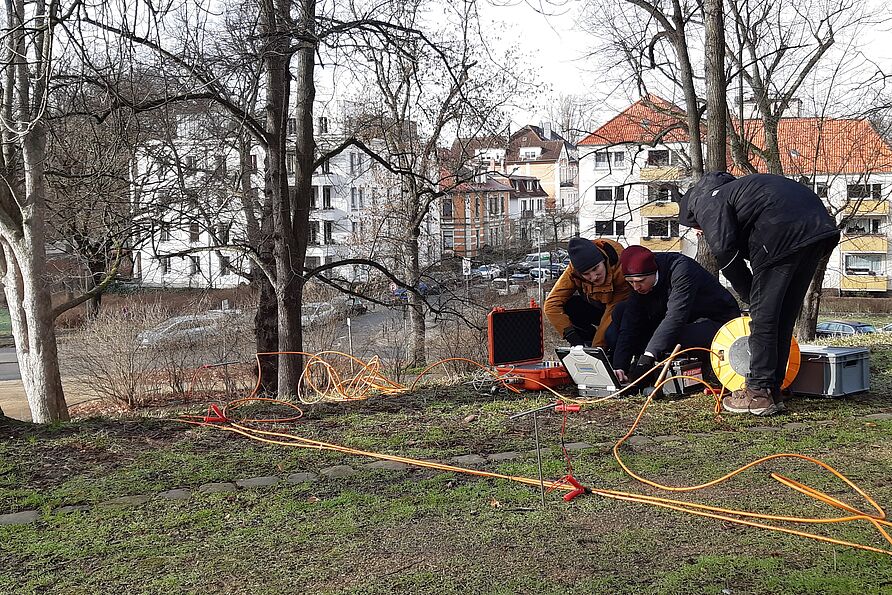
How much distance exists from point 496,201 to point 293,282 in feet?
117

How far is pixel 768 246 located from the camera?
15.9ft

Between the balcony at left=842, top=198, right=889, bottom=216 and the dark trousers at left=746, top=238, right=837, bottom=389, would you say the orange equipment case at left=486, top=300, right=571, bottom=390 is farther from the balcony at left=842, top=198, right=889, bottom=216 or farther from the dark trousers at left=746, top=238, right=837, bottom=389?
the balcony at left=842, top=198, right=889, bottom=216

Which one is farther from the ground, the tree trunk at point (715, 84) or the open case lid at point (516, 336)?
the tree trunk at point (715, 84)

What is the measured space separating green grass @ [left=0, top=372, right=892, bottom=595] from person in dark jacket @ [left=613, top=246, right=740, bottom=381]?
0.63 meters

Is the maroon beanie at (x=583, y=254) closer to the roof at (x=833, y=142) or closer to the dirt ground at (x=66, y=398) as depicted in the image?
the dirt ground at (x=66, y=398)

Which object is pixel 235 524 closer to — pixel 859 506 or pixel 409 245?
pixel 859 506

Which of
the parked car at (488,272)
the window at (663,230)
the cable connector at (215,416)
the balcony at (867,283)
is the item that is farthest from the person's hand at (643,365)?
the balcony at (867,283)

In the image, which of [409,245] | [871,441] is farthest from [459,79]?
[409,245]

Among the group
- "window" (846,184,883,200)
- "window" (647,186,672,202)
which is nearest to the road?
"window" (647,186,672,202)

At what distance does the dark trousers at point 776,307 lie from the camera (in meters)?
4.83

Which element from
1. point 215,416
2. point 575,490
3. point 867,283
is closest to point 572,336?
point 215,416

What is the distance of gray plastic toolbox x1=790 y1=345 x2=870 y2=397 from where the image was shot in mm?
5395

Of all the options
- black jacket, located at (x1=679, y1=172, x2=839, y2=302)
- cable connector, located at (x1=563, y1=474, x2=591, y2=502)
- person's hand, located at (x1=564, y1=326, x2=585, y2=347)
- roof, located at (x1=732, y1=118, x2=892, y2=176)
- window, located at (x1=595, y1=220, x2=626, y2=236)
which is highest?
roof, located at (x1=732, y1=118, x2=892, y2=176)

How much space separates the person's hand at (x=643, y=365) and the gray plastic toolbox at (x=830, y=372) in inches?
37.7
